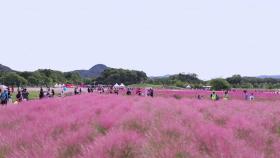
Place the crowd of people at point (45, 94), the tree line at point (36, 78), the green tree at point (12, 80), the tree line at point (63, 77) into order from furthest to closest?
the tree line at point (63, 77) → the tree line at point (36, 78) → the green tree at point (12, 80) → the crowd of people at point (45, 94)

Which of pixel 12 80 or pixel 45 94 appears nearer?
pixel 45 94

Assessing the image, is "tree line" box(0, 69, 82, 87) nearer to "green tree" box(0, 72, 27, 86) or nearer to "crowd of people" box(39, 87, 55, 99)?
"green tree" box(0, 72, 27, 86)

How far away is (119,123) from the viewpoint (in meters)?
8.56

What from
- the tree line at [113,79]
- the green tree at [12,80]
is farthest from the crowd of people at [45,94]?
the tree line at [113,79]

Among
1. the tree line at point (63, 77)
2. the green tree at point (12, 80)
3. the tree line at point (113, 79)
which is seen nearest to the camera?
the green tree at point (12, 80)

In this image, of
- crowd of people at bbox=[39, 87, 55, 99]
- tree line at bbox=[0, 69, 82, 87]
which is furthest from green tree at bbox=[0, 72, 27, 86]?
crowd of people at bbox=[39, 87, 55, 99]

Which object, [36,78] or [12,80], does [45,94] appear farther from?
[36,78]

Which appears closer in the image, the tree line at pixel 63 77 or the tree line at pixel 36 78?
the tree line at pixel 36 78

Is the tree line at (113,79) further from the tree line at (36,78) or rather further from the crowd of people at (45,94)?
the crowd of people at (45,94)

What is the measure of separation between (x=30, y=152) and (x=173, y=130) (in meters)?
2.60

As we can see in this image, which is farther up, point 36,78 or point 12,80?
point 36,78

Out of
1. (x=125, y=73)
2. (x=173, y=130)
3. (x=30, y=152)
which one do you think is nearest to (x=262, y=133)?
(x=173, y=130)

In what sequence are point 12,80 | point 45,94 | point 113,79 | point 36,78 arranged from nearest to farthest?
1. point 45,94
2. point 12,80
3. point 36,78
4. point 113,79

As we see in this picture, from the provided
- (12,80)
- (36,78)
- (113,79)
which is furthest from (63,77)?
(12,80)
